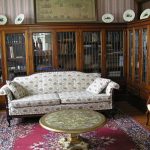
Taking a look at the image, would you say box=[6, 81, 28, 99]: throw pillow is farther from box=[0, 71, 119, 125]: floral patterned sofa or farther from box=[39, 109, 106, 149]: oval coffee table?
box=[39, 109, 106, 149]: oval coffee table

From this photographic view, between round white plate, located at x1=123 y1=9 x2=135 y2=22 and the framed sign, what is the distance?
710 mm

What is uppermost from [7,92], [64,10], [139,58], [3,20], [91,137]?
[64,10]

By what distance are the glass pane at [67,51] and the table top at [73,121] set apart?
1826 mm

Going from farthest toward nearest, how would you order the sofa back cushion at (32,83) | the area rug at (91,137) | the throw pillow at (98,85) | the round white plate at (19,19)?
the round white plate at (19,19) < the sofa back cushion at (32,83) < the throw pillow at (98,85) < the area rug at (91,137)

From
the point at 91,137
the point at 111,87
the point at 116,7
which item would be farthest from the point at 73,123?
the point at 116,7

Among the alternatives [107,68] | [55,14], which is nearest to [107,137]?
[107,68]

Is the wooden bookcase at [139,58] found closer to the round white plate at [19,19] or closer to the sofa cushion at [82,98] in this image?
the sofa cushion at [82,98]

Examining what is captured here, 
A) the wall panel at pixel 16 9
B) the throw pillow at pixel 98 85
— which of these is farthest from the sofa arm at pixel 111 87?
the wall panel at pixel 16 9

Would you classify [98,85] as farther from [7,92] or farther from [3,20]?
[3,20]

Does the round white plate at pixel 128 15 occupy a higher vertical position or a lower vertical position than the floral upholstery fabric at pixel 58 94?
higher

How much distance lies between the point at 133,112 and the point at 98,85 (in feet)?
2.94

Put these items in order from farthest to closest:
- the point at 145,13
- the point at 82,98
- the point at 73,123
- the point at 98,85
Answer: the point at 145,13, the point at 98,85, the point at 82,98, the point at 73,123

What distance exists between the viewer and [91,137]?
11.3 feet

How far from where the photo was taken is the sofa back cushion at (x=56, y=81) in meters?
4.62
